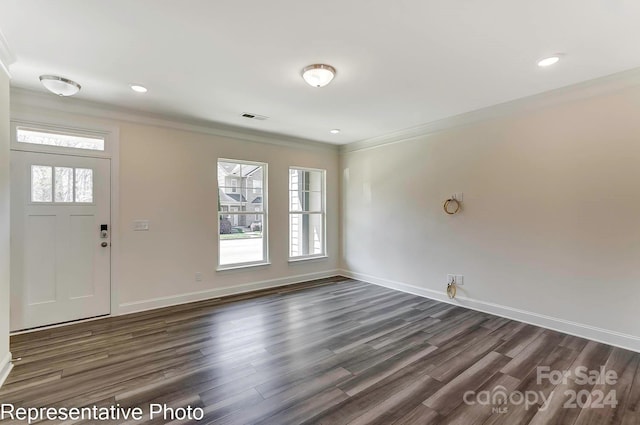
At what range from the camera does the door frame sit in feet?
10.6

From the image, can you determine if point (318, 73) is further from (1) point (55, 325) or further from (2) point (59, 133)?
(1) point (55, 325)

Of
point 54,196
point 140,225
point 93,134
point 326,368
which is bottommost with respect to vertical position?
point 326,368

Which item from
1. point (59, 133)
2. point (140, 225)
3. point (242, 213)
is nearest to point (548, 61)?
point (242, 213)

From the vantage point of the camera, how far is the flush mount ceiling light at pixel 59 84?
9.41 feet

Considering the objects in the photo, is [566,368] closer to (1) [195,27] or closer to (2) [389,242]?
(2) [389,242]

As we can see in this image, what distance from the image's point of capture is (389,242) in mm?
5055

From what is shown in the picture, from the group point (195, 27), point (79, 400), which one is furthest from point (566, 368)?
point (195, 27)

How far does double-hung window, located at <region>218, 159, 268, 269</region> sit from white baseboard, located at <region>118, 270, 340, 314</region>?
372 mm

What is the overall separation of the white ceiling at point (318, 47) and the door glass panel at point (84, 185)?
35.2 inches

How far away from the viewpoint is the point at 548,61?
259 cm

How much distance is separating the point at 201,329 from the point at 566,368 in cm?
353

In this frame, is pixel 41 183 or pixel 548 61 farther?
pixel 41 183

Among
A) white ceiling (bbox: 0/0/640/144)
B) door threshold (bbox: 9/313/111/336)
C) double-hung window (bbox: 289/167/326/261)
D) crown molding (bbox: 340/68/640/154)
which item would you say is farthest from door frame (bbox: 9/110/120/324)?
crown molding (bbox: 340/68/640/154)

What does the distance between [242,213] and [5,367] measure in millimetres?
3056
